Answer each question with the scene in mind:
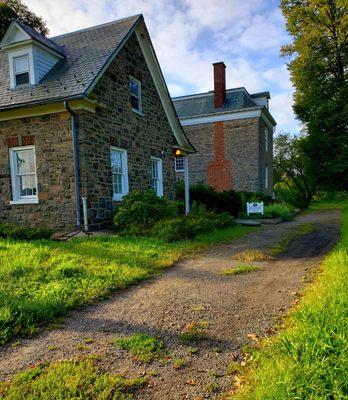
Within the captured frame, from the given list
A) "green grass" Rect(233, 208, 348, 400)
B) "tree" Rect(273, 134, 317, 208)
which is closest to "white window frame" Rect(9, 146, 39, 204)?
"green grass" Rect(233, 208, 348, 400)

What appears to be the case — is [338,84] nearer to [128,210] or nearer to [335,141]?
[335,141]

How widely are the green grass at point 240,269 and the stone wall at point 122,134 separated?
5295 millimetres

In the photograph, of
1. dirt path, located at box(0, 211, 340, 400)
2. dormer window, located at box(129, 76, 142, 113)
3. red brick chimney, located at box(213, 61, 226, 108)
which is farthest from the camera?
red brick chimney, located at box(213, 61, 226, 108)

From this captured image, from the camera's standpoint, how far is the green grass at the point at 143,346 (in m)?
2.90

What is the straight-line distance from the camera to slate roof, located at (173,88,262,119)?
77.4ft

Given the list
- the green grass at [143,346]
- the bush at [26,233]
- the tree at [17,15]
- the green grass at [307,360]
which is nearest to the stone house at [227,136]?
the tree at [17,15]

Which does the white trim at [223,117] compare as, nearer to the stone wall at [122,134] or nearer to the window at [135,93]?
the stone wall at [122,134]

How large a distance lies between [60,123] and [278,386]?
9.40 metres

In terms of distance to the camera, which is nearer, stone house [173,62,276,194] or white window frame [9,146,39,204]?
white window frame [9,146,39,204]

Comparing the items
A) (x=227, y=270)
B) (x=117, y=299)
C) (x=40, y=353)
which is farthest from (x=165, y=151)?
(x=40, y=353)

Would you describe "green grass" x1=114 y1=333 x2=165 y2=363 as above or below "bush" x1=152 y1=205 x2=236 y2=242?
below

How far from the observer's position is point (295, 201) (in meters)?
26.1

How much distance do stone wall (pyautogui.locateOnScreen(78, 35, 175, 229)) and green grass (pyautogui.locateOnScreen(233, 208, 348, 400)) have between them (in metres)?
7.66

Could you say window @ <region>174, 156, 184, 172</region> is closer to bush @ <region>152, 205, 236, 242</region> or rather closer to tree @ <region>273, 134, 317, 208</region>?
bush @ <region>152, 205, 236, 242</region>
